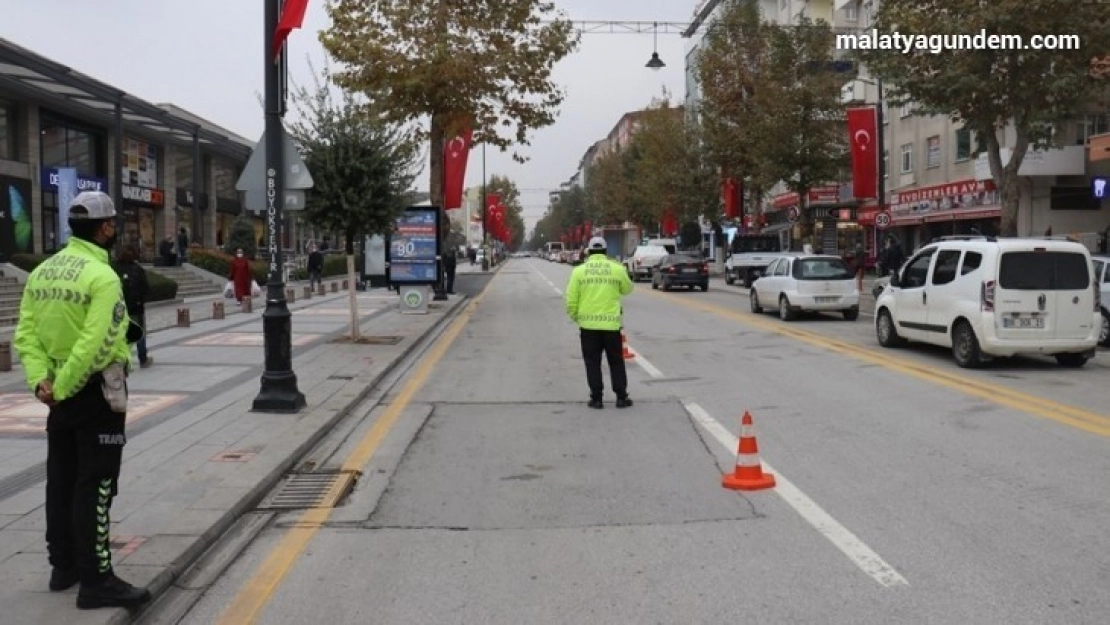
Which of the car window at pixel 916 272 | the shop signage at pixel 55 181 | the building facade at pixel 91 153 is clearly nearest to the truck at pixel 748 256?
the building facade at pixel 91 153

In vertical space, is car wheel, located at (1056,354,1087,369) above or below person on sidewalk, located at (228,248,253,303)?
below

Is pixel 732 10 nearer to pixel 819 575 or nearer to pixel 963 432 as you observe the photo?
pixel 963 432

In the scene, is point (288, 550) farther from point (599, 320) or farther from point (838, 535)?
point (599, 320)

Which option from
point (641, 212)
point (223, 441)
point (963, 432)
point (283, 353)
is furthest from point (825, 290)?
point (641, 212)

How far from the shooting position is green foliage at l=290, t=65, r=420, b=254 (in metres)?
16.9

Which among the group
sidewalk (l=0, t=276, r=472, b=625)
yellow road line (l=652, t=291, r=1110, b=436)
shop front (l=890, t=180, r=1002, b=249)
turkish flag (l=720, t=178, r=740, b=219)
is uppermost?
turkish flag (l=720, t=178, r=740, b=219)

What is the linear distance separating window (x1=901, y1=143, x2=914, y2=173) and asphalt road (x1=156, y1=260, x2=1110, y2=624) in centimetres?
3261

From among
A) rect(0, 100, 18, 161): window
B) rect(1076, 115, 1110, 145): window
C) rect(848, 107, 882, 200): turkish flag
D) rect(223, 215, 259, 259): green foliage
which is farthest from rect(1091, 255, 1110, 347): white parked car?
rect(223, 215, 259, 259): green foliage

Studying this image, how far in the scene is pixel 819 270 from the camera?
72.4ft

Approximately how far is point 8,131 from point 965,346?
29.8 meters

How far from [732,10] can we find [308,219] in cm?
3493

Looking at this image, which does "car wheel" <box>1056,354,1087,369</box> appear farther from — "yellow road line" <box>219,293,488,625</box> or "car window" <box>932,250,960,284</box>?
"yellow road line" <box>219,293,488,625</box>

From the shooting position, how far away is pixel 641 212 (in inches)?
3110

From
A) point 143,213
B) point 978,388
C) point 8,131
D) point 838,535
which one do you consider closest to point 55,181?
point 8,131
